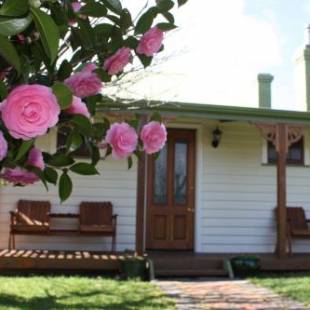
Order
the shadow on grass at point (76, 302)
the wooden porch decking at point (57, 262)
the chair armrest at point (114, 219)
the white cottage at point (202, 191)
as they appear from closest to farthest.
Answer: the shadow on grass at point (76, 302) < the wooden porch decking at point (57, 262) < the chair armrest at point (114, 219) < the white cottage at point (202, 191)

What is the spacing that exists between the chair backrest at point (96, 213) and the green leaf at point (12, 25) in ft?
29.9

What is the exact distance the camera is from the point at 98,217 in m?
10.2

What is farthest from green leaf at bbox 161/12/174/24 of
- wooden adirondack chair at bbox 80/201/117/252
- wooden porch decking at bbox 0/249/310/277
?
wooden adirondack chair at bbox 80/201/117/252

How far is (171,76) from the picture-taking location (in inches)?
490

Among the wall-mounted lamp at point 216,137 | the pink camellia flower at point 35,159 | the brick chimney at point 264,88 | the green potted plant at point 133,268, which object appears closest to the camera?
the pink camellia flower at point 35,159

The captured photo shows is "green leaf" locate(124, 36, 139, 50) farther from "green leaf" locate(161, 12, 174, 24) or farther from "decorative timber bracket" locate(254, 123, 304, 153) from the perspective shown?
"decorative timber bracket" locate(254, 123, 304, 153)

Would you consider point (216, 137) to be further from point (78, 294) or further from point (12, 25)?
point (12, 25)

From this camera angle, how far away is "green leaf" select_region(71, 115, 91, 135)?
4.76 ft

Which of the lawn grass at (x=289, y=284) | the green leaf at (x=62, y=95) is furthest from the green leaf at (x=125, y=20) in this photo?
the lawn grass at (x=289, y=284)

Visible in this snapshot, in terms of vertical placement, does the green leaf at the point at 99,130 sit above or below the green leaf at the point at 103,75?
below

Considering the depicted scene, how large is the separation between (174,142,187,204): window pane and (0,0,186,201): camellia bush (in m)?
8.93

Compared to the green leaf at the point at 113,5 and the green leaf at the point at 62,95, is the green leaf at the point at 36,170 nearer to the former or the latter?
the green leaf at the point at 62,95

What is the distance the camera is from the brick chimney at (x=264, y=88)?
12.6 m

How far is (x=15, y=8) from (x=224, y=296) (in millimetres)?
6210
